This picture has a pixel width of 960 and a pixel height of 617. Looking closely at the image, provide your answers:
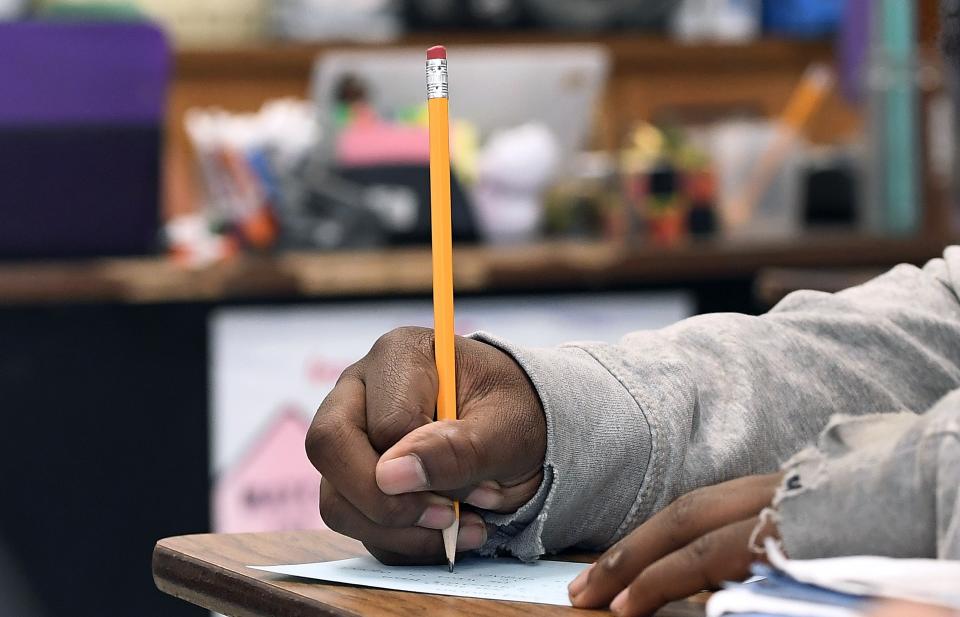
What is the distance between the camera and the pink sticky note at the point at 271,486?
1.90 meters

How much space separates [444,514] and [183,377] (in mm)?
1431

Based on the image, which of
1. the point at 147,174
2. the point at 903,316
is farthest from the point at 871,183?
the point at 903,316

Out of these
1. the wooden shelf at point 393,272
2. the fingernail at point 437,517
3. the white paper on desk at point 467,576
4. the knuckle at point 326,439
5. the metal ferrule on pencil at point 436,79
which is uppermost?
the metal ferrule on pencil at point 436,79

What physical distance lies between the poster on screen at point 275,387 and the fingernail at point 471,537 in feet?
4.45

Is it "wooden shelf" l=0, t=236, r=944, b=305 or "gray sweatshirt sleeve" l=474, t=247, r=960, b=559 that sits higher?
"gray sweatshirt sleeve" l=474, t=247, r=960, b=559

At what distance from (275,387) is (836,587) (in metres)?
1.57

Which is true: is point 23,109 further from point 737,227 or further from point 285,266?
point 737,227

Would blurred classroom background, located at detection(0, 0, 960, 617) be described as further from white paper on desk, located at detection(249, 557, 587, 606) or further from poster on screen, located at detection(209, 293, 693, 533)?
white paper on desk, located at detection(249, 557, 587, 606)

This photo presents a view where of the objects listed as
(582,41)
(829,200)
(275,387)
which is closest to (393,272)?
(275,387)

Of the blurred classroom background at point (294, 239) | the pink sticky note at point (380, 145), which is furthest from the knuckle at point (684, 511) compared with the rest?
the pink sticky note at point (380, 145)

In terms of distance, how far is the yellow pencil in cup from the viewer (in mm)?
544

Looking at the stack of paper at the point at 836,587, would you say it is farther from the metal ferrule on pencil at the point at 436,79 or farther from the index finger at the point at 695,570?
the metal ferrule on pencil at the point at 436,79

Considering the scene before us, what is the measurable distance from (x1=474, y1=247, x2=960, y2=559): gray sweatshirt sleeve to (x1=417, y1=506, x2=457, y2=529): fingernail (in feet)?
0.11

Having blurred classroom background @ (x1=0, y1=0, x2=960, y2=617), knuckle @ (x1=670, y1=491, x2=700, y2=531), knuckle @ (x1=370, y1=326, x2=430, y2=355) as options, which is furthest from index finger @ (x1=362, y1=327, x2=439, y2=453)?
blurred classroom background @ (x1=0, y1=0, x2=960, y2=617)
